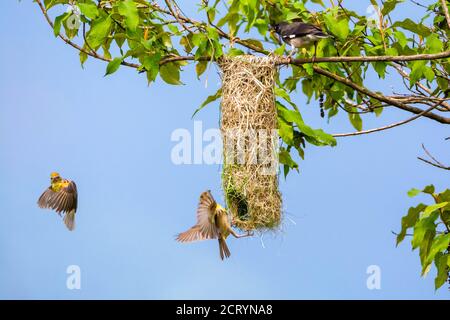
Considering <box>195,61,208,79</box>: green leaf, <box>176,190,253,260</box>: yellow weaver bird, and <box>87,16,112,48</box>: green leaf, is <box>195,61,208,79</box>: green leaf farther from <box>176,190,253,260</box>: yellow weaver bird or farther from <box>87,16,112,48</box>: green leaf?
<box>176,190,253,260</box>: yellow weaver bird

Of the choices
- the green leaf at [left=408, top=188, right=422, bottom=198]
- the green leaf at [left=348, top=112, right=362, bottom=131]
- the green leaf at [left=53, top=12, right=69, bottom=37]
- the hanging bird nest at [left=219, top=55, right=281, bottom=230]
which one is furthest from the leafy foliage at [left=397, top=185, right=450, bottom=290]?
the green leaf at [left=53, top=12, right=69, bottom=37]

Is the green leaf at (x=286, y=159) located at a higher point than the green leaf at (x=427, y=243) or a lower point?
higher

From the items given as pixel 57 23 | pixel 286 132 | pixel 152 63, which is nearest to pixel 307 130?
pixel 286 132

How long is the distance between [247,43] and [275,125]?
3.01 feet

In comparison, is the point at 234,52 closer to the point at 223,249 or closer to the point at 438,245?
the point at 223,249

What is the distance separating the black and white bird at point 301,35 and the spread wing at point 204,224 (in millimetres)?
965

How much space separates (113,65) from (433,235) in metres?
1.92

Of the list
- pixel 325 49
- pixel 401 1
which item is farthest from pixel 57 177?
pixel 401 1

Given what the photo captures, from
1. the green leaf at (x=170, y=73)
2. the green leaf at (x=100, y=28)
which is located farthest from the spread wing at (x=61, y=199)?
the green leaf at (x=100, y=28)

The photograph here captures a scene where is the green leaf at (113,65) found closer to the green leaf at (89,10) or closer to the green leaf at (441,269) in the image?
the green leaf at (89,10)

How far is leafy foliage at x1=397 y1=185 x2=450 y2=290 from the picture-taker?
12.2 feet

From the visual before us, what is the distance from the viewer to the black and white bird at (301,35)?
14.6 feet

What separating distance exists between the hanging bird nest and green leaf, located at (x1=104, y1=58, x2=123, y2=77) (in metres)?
0.58

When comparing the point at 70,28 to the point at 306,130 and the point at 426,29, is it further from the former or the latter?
the point at 426,29
